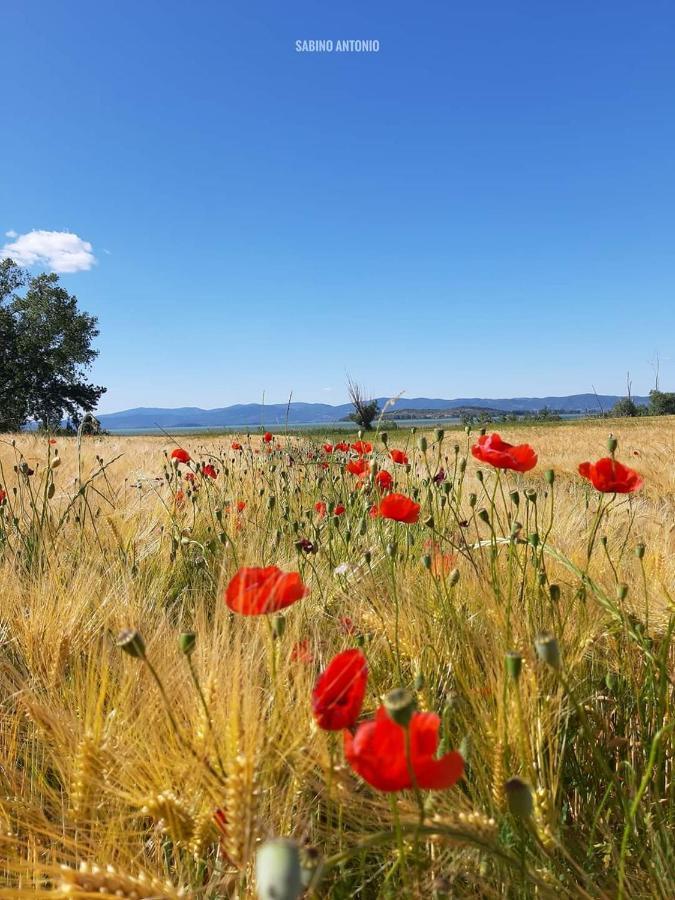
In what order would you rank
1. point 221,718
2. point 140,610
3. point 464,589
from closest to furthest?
point 221,718, point 140,610, point 464,589

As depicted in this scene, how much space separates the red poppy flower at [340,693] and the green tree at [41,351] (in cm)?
3018

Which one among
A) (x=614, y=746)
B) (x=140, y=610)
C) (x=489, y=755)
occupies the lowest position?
(x=614, y=746)

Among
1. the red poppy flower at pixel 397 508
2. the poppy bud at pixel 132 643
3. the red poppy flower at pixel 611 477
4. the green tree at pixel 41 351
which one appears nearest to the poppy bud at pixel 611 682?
the red poppy flower at pixel 611 477

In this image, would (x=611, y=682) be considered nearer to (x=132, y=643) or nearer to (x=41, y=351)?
(x=132, y=643)

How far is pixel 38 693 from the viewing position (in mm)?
1201

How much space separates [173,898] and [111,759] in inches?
11.2

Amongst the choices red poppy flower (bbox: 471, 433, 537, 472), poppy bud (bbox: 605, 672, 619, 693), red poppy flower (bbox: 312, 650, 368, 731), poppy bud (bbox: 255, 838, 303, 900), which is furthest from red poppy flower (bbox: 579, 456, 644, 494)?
poppy bud (bbox: 255, 838, 303, 900)

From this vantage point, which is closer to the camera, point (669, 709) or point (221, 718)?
point (221, 718)

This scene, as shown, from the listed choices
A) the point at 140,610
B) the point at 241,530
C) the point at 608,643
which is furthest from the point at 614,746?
the point at 241,530

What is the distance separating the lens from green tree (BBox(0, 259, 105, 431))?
2869 centimetres

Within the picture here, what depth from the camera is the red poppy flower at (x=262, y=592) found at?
2.85ft

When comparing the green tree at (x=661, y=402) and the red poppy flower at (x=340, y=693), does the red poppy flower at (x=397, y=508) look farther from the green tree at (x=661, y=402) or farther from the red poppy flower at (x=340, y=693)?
the green tree at (x=661, y=402)

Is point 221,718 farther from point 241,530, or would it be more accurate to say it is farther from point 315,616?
point 241,530

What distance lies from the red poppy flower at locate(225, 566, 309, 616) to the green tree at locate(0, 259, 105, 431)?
2996cm
